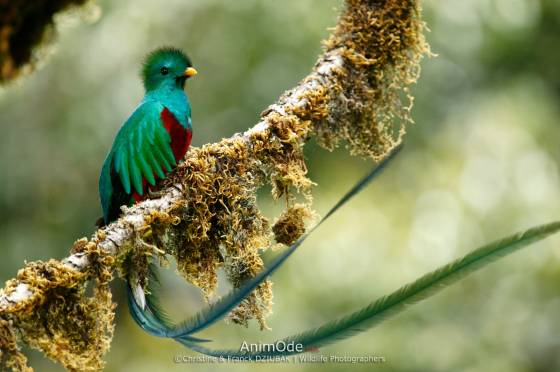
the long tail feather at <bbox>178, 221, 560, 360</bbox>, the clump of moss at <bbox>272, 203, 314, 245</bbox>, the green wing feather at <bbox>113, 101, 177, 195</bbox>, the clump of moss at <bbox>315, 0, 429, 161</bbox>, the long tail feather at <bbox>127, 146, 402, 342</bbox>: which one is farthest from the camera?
the green wing feather at <bbox>113, 101, 177, 195</bbox>

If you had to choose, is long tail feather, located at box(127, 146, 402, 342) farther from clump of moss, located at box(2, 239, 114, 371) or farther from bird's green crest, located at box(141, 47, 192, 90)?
bird's green crest, located at box(141, 47, 192, 90)

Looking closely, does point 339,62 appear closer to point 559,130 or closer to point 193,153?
point 193,153

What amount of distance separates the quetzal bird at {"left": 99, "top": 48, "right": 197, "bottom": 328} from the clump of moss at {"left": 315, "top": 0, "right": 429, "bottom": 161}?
57 centimetres

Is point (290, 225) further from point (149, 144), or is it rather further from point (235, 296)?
point (149, 144)

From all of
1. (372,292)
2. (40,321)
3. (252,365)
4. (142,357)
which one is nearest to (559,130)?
(372,292)

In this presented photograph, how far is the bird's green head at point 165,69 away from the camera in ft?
11.2

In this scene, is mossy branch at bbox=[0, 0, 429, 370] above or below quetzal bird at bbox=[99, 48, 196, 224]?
below

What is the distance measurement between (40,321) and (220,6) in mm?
5186

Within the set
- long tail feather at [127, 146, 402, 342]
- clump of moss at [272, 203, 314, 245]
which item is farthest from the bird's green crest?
long tail feather at [127, 146, 402, 342]

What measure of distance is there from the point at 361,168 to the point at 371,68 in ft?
15.2

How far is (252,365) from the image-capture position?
514 cm

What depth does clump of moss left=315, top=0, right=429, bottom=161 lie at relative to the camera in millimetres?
2688

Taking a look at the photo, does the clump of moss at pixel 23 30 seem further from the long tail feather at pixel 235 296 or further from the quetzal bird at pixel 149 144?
the quetzal bird at pixel 149 144

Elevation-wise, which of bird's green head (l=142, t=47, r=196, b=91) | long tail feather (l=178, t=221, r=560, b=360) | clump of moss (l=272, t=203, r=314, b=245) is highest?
bird's green head (l=142, t=47, r=196, b=91)
